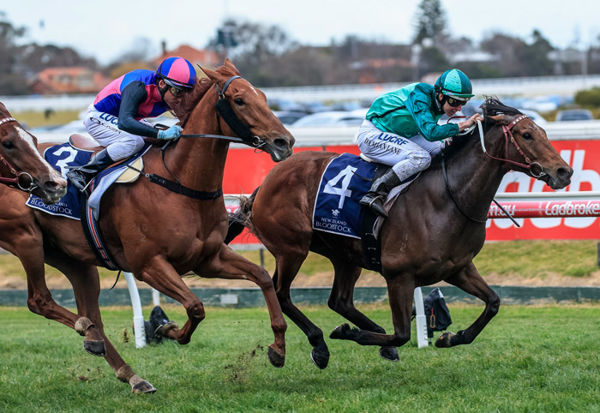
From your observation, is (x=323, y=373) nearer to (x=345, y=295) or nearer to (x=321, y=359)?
(x=321, y=359)

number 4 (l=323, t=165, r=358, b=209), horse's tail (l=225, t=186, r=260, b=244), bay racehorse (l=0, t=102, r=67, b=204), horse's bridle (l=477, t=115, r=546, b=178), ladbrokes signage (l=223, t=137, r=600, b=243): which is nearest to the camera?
bay racehorse (l=0, t=102, r=67, b=204)

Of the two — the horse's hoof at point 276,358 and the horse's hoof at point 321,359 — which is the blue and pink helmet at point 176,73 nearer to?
the horse's hoof at point 276,358

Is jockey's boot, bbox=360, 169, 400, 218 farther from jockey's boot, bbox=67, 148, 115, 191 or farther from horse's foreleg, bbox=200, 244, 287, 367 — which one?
jockey's boot, bbox=67, 148, 115, 191

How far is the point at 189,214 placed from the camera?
578 centimetres

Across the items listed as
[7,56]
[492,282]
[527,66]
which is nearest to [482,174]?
[492,282]

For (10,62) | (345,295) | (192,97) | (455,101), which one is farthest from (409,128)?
(10,62)

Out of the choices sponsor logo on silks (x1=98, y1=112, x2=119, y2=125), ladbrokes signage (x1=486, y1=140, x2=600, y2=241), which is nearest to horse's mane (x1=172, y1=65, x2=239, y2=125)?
sponsor logo on silks (x1=98, y1=112, x2=119, y2=125)

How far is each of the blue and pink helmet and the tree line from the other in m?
62.0

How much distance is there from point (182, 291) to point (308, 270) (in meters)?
6.48

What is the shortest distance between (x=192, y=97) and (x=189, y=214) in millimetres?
817

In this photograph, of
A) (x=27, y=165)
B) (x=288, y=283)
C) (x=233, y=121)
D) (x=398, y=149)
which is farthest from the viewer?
(x=288, y=283)

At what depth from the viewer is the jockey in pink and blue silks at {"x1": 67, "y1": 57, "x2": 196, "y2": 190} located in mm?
5871

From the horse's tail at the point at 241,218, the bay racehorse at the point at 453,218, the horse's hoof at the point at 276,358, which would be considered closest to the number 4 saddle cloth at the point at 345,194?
the bay racehorse at the point at 453,218

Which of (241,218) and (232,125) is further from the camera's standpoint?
(241,218)
